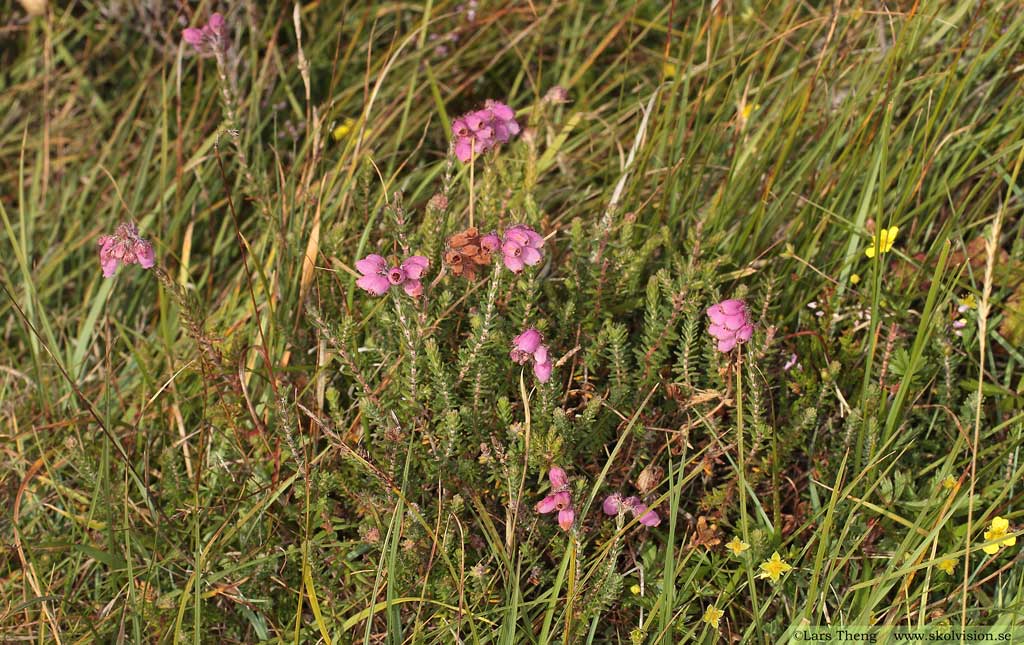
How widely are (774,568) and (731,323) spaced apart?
565mm

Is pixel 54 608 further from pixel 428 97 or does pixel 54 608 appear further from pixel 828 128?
pixel 828 128

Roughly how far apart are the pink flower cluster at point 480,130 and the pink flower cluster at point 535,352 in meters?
0.55

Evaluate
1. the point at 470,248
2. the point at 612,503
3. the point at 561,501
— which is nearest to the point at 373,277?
the point at 470,248

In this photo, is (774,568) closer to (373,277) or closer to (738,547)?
(738,547)

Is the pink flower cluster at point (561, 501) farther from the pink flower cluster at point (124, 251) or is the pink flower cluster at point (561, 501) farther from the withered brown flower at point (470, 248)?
the pink flower cluster at point (124, 251)

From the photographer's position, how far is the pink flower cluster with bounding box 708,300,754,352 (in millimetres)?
2145

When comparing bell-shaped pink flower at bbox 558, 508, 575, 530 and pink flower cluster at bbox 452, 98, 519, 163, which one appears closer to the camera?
bell-shaped pink flower at bbox 558, 508, 575, 530

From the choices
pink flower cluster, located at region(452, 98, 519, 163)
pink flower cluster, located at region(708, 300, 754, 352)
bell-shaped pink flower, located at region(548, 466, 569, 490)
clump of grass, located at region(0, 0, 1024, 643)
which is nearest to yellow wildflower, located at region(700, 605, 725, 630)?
clump of grass, located at region(0, 0, 1024, 643)

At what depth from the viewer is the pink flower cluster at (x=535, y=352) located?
2.08m

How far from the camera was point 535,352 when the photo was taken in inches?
82.7

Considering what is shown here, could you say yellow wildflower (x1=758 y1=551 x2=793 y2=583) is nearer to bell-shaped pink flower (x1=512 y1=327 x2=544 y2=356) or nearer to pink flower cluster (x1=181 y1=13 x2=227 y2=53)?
bell-shaped pink flower (x1=512 y1=327 x2=544 y2=356)

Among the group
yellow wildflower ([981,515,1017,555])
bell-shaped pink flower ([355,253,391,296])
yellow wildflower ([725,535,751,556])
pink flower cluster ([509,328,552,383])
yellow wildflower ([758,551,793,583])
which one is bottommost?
yellow wildflower ([758,551,793,583])

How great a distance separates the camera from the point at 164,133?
10.7 feet

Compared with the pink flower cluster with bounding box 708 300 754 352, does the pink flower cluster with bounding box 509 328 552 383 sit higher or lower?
lower
